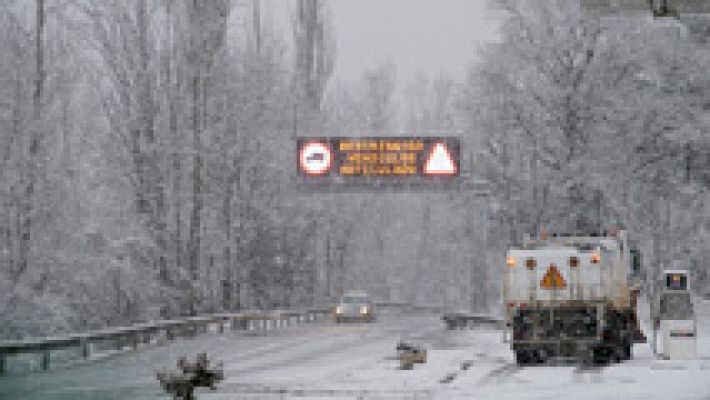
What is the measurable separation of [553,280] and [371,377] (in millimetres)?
5375

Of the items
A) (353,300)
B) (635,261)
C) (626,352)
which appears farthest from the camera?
(353,300)

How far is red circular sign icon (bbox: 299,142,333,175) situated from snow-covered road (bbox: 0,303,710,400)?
27.4 feet

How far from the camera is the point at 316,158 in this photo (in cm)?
3994

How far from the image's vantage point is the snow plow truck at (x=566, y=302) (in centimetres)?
2478

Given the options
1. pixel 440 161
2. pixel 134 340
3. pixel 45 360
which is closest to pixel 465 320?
pixel 440 161

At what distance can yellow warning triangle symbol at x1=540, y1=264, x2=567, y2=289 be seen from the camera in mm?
25203

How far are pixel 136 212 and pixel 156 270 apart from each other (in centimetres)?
268

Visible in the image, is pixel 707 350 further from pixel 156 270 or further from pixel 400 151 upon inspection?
pixel 156 270

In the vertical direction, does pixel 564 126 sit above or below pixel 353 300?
above

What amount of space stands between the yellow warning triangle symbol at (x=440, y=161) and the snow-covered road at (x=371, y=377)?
26.1 feet

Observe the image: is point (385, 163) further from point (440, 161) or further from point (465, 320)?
point (465, 320)

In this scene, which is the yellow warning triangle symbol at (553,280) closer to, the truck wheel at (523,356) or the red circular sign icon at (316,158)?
the truck wheel at (523,356)

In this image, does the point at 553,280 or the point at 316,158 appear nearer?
the point at 553,280

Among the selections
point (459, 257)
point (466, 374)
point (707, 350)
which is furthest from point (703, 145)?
point (459, 257)
